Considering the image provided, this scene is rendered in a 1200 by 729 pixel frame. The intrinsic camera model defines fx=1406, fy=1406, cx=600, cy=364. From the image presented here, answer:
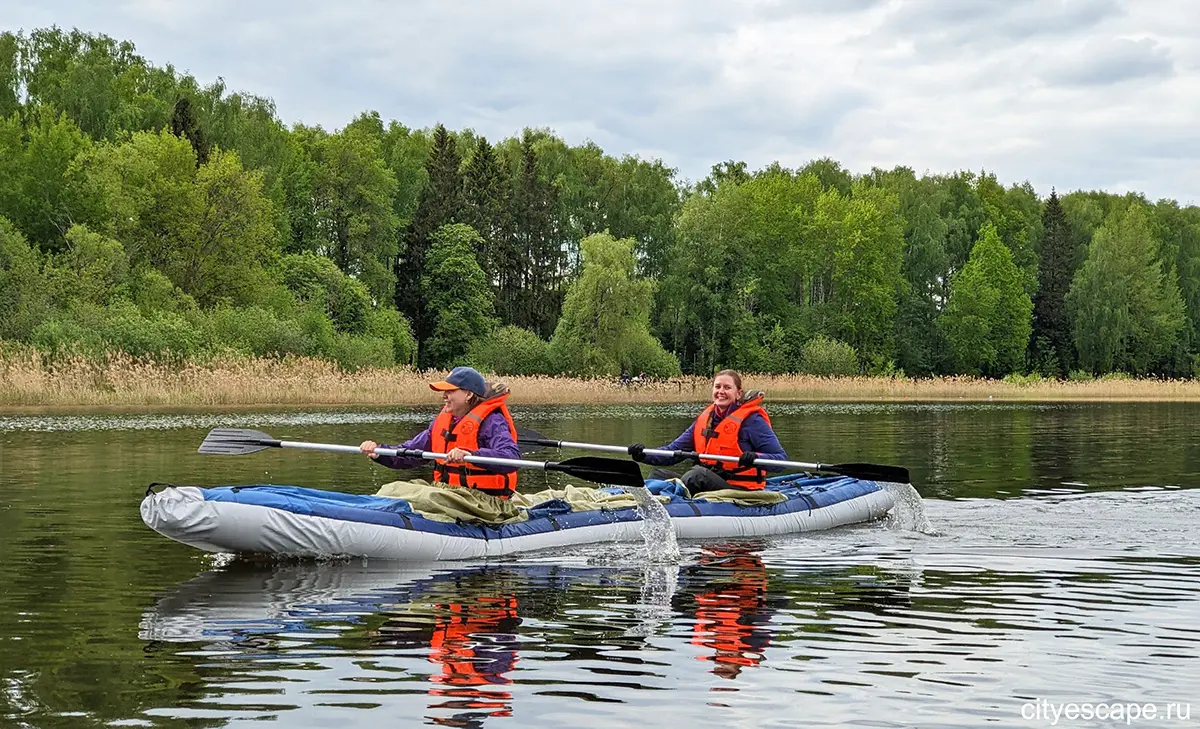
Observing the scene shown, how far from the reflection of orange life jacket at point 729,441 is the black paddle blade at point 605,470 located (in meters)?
1.76

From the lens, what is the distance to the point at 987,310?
65.5 metres

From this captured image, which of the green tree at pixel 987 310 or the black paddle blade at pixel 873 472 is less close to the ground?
the green tree at pixel 987 310

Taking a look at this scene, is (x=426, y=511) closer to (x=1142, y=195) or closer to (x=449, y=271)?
(x=449, y=271)

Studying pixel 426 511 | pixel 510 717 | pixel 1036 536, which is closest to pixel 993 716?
pixel 510 717

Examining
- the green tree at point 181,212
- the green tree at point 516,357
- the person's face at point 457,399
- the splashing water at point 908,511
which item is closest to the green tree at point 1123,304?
the green tree at point 516,357

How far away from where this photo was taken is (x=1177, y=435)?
26297 millimetres

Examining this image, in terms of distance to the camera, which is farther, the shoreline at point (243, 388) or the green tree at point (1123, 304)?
the green tree at point (1123, 304)

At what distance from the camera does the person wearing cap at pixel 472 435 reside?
10438mm

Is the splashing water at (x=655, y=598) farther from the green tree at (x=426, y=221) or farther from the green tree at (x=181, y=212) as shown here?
the green tree at (x=426, y=221)

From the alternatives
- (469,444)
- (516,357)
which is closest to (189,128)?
(516,357)

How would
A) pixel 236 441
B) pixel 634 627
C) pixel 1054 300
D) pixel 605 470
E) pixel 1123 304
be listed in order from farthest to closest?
1. pixel 1054 300
2. pixel 1123 304
3. pixel 236 441
4. pixel 605 470
5. pixel 634 627

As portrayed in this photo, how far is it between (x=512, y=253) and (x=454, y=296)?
194 inches

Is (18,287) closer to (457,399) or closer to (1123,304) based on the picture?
(457,399)

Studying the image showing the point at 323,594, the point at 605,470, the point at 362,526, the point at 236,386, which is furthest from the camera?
the point at 236,386
